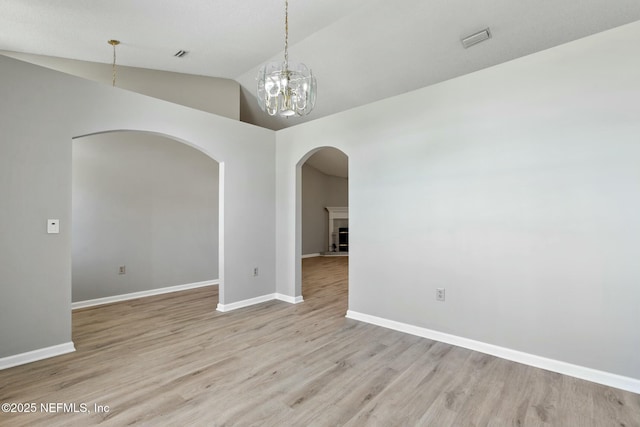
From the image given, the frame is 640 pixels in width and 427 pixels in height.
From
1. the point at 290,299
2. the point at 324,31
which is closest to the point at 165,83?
the point at 324,31

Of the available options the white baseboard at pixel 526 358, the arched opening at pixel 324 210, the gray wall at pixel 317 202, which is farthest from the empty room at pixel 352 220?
the gray wall at pixel 317 202

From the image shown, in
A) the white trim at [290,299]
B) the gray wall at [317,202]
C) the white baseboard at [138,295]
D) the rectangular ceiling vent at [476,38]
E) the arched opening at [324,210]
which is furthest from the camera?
the gray wall at [317,202]

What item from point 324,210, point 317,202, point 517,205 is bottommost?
point 517,205

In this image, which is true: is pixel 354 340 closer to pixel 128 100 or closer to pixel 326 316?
pixel 326 316

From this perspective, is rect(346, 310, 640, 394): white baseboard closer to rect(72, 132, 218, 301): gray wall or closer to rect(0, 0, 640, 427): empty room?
rect(0, 0, 640, 427): empty room

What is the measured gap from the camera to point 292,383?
2.33 metres

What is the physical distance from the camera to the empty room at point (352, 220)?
2246 mm

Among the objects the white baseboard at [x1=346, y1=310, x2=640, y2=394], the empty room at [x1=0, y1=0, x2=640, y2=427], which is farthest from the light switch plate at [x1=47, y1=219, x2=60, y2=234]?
the white baseboard at [x1=346, y1=310, x2=640, y2=394]

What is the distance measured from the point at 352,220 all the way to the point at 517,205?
1.77 metres

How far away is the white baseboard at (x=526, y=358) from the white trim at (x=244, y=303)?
5.57 ft

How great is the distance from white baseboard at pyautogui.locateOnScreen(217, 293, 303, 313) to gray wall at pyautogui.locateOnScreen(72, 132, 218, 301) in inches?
62.2

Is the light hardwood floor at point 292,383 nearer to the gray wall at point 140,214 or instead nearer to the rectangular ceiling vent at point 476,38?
the gray wall at point 140,214

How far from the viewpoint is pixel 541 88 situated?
260cm

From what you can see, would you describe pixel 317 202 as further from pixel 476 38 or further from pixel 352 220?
pixel 476 38
